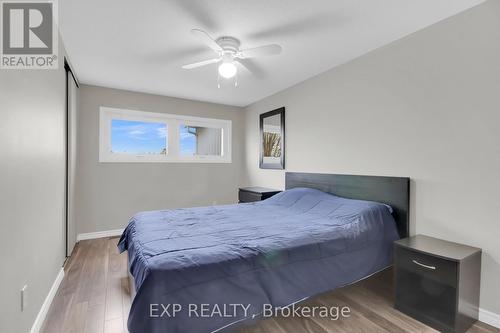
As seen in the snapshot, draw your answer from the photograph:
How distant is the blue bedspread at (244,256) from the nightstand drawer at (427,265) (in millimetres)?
251

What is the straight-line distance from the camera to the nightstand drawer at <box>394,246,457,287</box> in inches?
67.4

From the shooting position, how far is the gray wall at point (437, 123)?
6.11 feet

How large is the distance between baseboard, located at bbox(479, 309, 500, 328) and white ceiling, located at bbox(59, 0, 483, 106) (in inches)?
91.9

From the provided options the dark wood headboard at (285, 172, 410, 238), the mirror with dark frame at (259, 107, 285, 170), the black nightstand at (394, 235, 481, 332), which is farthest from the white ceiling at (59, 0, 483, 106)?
the black nightstand at (394, 235, 481, 332)

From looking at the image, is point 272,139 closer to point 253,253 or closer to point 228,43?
point 228,43

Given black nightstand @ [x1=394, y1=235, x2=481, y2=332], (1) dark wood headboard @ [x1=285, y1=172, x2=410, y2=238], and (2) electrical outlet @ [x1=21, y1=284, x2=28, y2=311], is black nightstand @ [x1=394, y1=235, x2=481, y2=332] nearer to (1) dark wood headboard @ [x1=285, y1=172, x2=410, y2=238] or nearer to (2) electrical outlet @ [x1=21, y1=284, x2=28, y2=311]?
(1) dark wood headboard @ [x1=285, y1=172, x2=410, y2=238]

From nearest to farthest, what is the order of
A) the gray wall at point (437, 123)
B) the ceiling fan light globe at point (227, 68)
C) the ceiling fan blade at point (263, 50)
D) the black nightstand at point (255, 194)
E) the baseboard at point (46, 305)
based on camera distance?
1. the baseboard at point (46, 305)
2. the gray wall at point (437, 123)
3. the ceiling fan blade at point (263, 50)
4. the ceiling fan light globe at point (227, 68)
5. the black nightstand at point (255, 194)

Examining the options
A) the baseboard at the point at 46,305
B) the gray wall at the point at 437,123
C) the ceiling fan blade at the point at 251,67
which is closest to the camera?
the baseboard at the point at 46,305

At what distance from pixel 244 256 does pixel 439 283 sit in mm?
1426

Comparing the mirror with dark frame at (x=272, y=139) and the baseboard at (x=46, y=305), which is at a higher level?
the mirror with dark frame at (x=272, y=139)

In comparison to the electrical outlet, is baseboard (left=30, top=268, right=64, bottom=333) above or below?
below

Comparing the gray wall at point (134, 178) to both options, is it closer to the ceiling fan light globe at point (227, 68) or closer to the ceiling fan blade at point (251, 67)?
the ceiling fan blade at point (251, 67)

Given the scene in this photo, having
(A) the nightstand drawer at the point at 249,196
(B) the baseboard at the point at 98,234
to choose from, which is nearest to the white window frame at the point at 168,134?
(A) the nightstand drawer at the point at 249,196

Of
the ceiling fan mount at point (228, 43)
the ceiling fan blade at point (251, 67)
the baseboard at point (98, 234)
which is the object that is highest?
the ceiling fan blade at point (251, 67)
